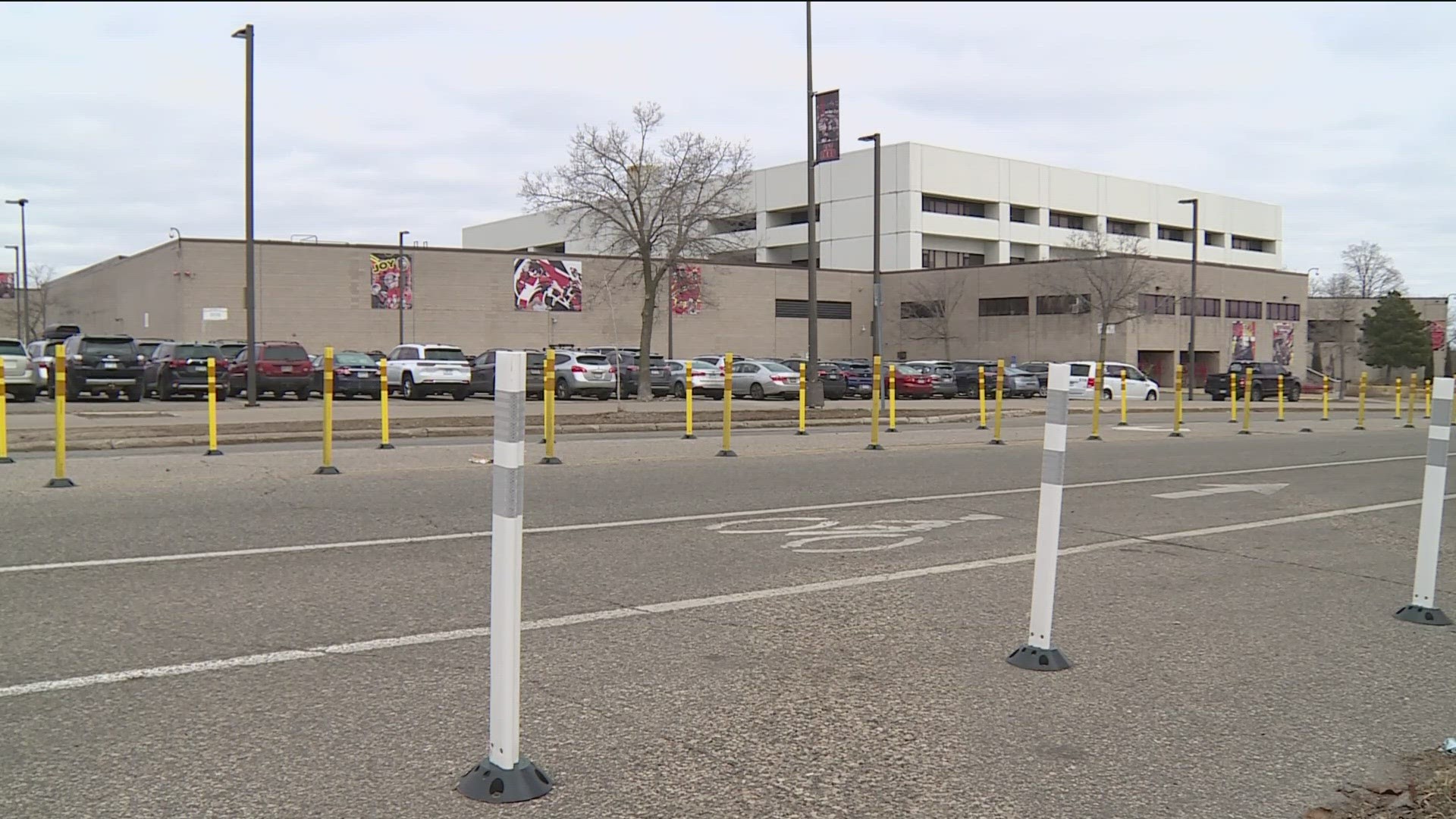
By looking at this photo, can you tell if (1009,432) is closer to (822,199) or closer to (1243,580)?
(1243,580)

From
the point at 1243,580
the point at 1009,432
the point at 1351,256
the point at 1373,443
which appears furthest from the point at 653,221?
the point at 1351,256

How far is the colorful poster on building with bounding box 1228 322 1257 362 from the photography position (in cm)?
6431

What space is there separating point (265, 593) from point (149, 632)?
0.95 m

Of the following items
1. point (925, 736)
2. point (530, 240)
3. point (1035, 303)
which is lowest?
point (925, 736)

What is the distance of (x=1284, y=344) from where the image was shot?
67875mm

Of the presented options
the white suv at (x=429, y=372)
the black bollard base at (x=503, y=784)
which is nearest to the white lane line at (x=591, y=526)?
the black bollard base at (x=503, y=784)

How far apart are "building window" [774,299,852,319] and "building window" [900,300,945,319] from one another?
404 centimetres

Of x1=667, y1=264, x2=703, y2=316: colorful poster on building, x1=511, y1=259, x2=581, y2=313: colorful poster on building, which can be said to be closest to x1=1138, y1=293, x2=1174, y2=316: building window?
x1=667, y1=264, x2=703, y2=316: colorful poster on building

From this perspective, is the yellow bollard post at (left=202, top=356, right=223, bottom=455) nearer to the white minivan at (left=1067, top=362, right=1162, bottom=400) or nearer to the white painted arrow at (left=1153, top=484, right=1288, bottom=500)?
the white painted arrow at (left=1153, top=484, right=1288, bottom=500)

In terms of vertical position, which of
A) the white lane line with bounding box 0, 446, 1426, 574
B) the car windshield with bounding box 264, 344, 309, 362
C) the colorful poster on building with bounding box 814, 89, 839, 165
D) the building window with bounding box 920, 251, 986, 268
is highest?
the building window with bounding box 920, 251, 986, 268

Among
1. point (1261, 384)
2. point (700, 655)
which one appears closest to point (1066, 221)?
point (1261, 384)

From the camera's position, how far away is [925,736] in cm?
446

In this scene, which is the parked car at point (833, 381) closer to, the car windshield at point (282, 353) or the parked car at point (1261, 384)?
the car windshield at point (282, 353)

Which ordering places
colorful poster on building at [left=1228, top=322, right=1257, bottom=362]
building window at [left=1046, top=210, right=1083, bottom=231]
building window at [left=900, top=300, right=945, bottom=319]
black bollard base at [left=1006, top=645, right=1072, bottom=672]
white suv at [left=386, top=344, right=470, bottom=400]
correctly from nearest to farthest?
black bollard base at [left=1006, top=645, right=1072, bottom=672] → white suv at [left=386, top=344, right=470, bottom=400] → colorful poster on building at [left=1228, top=322, right=1257, bottom=362] → building window at [left=900, top=300, right=945, bottom=319] → building window at [left=1046, top=210, right=1083, bottom=231]
